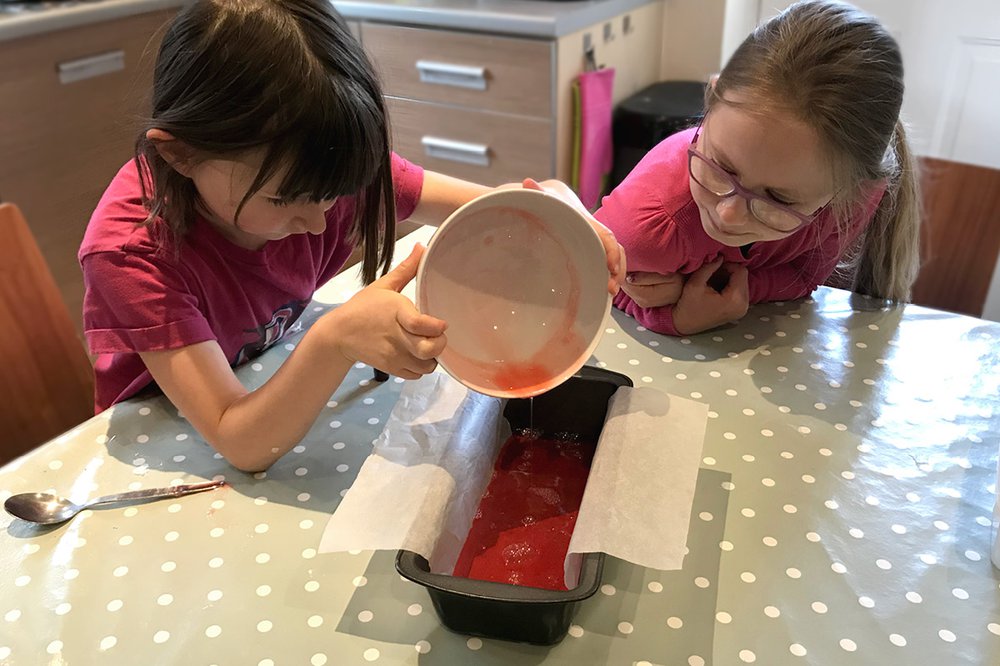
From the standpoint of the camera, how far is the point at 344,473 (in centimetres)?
81

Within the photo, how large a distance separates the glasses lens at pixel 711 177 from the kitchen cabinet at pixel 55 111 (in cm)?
154

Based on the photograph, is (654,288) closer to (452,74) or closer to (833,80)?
(833,80)

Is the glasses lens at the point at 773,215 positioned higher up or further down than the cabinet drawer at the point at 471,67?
higher up

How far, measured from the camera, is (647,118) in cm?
Answer: 227

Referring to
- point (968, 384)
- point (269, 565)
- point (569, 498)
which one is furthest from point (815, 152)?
point (269, 565)

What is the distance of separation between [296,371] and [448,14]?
1661mm

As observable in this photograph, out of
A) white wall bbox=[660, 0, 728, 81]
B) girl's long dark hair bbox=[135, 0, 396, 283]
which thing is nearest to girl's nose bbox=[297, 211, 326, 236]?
girl's long dark hair bbox=[135, 0, 396, 283]

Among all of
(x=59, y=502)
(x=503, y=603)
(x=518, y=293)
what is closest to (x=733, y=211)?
(x=518, y=293)

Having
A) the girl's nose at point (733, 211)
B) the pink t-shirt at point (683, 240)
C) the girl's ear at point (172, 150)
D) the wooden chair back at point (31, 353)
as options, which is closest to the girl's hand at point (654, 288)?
the pink t-shirt at point (683, 240)

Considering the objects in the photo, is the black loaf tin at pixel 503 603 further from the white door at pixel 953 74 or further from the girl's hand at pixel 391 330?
the white door at pixel 953 74

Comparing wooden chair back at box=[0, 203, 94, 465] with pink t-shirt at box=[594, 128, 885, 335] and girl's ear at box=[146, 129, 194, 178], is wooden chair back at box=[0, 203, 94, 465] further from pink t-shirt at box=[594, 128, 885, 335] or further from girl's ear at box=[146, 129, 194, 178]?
pink t-shirt at box=[594, 128, 885, 335]

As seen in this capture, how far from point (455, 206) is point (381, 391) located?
0.34 meters

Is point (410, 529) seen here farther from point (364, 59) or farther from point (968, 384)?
point (968, 384)

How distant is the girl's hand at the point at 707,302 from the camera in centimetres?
101
